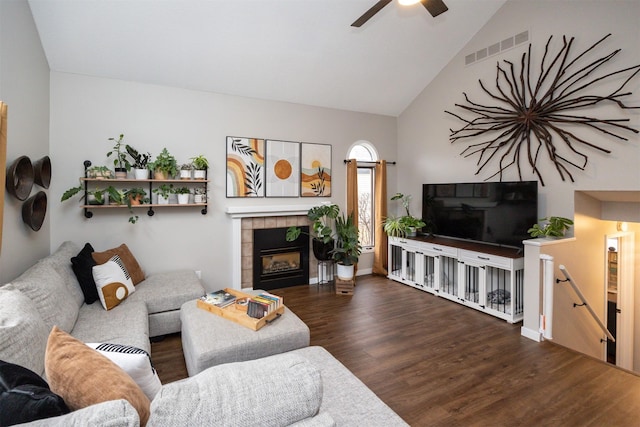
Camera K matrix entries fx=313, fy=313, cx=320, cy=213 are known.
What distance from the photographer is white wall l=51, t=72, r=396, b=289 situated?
3.53 metres

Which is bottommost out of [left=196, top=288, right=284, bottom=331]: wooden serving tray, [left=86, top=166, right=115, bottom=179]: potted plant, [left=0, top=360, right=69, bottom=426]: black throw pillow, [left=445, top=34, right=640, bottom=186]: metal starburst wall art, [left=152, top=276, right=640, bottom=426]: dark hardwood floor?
[left=152, top=276, right=640, bottom=426]: dark hardwood floor

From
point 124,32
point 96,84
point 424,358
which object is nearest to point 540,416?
point 424,358

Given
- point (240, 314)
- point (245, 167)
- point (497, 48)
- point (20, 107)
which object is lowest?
point (240, 314)

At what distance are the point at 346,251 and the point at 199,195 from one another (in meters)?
2.19

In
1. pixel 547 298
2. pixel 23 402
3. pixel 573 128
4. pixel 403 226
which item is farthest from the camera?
pixel 403 226

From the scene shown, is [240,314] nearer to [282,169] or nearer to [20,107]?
[20,107]

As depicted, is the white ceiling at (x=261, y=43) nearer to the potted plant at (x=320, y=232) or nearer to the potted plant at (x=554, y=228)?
the potted plant at (x=320, y=232)

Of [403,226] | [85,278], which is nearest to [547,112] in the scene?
[403,226]

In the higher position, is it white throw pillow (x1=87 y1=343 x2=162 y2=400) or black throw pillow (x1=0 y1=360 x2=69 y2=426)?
black throw pillow (x1=0 y1=360 x2=69 y2=426)

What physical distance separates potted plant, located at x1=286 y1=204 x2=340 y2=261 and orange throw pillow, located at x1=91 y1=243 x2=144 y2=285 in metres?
1.96

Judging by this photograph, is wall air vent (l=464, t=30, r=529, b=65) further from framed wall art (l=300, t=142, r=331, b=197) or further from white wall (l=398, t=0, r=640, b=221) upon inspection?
framed wall art (l=300, t=142, r=331, b=197)

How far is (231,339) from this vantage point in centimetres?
217

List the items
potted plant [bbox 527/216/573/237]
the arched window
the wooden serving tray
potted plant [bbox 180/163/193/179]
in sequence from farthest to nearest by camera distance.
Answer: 1. the arched window
2. potted plant [bbox 180/163/193/179]
3. potted plant [bbox 527/216/573/237]
4. the wooden serving tray

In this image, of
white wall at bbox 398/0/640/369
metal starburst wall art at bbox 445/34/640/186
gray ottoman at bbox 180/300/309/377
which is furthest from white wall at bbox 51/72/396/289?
metal starburst wall art at bbox 445/34/640/186
